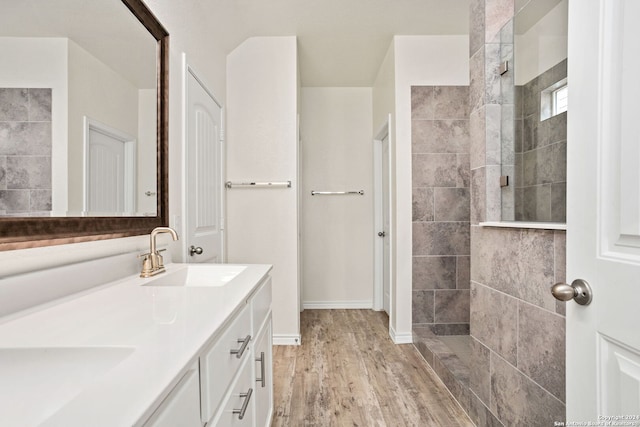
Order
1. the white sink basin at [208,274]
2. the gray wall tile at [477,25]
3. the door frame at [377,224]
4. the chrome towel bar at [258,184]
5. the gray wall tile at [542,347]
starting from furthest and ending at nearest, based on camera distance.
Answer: the door frame at [377,224], the chrome towel bar at [258,184], the gray wall tile at [477,25], the white sink basin at [208,274], the gray wall tile at [542,347]

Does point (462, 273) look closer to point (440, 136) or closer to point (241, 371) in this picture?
point (440, 136)

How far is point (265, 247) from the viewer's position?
2.76m

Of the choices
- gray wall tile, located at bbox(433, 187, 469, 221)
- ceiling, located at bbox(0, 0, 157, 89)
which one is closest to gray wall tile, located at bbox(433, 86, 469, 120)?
gray wall tile, located at bbox(433, 187, 469, 221)

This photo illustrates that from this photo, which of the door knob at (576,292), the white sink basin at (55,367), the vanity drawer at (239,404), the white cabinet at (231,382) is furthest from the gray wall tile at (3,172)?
the door knob at (576,292)

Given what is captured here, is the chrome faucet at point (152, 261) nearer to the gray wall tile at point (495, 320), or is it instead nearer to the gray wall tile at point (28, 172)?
the gray wall tile at point (28, 172)

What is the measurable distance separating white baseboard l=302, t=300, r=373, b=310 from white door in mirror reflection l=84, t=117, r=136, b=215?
9.16 feet

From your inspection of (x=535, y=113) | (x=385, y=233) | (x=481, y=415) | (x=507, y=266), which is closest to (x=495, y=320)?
(x=507, y=266)

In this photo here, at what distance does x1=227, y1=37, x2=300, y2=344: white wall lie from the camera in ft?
9.00

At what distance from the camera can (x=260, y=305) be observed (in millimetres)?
1293

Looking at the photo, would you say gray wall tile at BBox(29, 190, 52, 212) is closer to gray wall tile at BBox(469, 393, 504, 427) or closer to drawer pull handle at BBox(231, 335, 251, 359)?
drawer pull handle at BBox(231, 335, 251, 359)

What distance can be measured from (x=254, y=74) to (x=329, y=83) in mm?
1227

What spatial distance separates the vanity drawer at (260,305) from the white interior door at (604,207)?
0.93 metres

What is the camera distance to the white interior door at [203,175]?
6.35ft

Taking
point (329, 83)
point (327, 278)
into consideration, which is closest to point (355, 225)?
point (327, 278)
